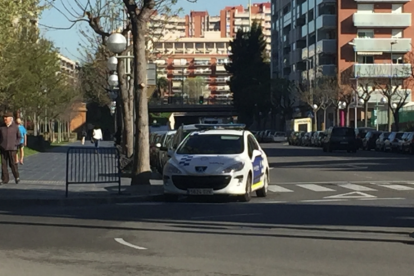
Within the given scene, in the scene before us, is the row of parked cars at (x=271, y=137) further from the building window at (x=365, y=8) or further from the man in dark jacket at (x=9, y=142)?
the man in dark jacket at (x=9, y=142)

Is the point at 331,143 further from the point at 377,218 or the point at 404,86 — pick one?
the point at 377,218

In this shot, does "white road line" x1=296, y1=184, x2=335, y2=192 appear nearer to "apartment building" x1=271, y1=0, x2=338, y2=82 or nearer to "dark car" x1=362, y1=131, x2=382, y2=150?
"dark car" x1=362, y1=131, x2=382, y2=150

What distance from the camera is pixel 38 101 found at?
4778 cm

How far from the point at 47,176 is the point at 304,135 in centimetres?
5299

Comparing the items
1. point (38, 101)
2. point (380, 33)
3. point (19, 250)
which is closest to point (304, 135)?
point (380, 33)

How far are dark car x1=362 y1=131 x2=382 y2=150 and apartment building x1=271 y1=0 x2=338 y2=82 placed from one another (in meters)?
25.9

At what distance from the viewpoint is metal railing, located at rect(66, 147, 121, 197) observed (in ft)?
63.6

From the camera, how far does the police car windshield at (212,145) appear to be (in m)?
18.6

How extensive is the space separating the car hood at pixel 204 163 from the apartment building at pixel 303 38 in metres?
68.9

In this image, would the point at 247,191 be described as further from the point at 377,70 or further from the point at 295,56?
the point at 295,56

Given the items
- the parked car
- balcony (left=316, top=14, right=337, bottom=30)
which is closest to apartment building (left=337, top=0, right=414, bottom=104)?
balcony (left=316, top=14, right=337, bottom=30)

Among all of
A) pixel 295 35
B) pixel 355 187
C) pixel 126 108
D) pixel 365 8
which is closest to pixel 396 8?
pixel 365 8

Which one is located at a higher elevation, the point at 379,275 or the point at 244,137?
the point at 244,137

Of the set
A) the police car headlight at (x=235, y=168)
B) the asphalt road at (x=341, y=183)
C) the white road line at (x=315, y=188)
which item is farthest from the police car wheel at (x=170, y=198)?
the white road line at (x=315, y=188)
